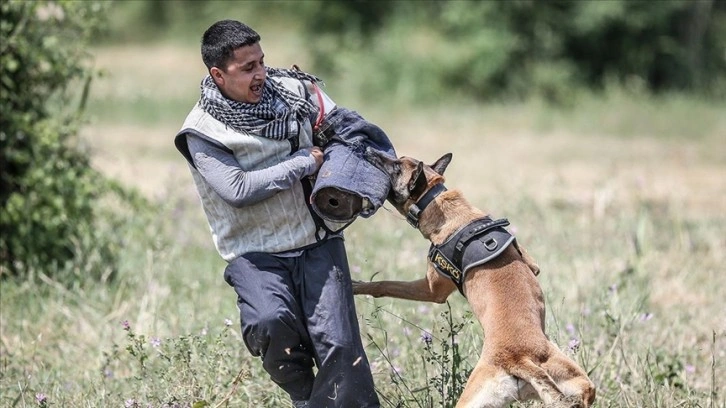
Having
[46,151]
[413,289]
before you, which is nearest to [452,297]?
[413,289]

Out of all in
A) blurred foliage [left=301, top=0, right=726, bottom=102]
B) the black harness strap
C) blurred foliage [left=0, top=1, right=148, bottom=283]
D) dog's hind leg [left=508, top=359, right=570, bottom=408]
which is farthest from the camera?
blurred foliage [left=301, top=0, right=726, bottom=102]

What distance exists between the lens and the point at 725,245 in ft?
29.6

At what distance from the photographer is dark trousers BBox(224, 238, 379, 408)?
4387 millimetres

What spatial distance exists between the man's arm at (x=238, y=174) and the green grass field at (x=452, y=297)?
2.06 feet

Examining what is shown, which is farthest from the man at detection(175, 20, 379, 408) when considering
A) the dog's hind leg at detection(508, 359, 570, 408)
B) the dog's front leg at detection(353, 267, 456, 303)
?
the dog's hind leg at detection(508, 359, 570, 408)

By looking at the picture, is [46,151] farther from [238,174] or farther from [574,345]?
[574,345]

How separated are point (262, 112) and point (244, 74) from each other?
0.53 ft

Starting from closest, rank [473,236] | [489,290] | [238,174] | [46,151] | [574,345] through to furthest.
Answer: [238,174] < [489,290] < [473,236] < [574,345] < [46,151]

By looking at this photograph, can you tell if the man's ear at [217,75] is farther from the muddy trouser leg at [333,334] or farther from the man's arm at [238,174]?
the muddy trouser leg at [333,334]

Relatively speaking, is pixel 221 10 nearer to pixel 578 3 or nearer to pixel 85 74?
pixel 578 3

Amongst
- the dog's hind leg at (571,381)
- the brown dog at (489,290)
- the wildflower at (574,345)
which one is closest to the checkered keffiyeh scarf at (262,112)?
the brown dog at (489,290)

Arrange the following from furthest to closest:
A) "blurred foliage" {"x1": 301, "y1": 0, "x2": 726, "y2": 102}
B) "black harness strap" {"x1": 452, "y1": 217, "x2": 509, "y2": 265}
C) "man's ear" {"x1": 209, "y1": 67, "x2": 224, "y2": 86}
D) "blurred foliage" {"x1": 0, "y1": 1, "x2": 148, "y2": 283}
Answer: "blurred foliage" {"x1": 301, "y1": 0, "x2": 726, "y2": 102}
"blurred foliage" {"x1": 0, "y1": 1, "x2": 148, "y2": 283}
"black harness strap" {"x1": 452, "y1": 217, "x2": 509, "y2": 265}
"man's ear" {"x1": 209, "y1": 67, "x2": 224, "y2": 86}

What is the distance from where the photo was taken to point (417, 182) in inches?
187

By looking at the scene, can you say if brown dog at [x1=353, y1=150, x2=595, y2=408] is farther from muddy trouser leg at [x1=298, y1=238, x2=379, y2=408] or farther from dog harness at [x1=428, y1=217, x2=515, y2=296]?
muddy trouser leg at [x1=298, y1=238, x2=379, y2=408]
